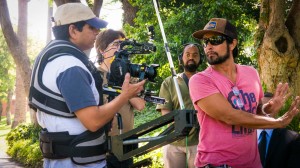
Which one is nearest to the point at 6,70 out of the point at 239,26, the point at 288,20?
the point at 239,26

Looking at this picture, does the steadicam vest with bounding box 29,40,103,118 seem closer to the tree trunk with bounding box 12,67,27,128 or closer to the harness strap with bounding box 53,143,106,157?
the harness strap with bounding box 53,143,106,157

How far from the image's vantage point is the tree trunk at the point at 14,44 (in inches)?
494

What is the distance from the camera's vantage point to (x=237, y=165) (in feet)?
9.78

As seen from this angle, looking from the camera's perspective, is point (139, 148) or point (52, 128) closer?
point (139, 148)

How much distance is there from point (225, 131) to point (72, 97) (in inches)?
45.8

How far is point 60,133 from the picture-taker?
2668 millimetres

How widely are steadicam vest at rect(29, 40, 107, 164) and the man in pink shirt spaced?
2.55ft

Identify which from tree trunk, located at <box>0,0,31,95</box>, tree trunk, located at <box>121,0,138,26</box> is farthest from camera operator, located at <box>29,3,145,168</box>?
tree trunk, located at <box>121,0,138,26</box>

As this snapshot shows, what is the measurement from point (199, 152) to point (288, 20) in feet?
18.2

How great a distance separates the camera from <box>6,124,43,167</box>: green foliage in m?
10.9

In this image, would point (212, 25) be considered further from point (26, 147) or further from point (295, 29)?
point (26, 147)

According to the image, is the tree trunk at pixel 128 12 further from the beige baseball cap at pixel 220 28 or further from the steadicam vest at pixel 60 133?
the steadicam vest at pixel 60 133

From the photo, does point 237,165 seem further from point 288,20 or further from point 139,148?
point 288,20

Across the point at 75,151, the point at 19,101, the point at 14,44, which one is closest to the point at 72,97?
the point at 75,151
